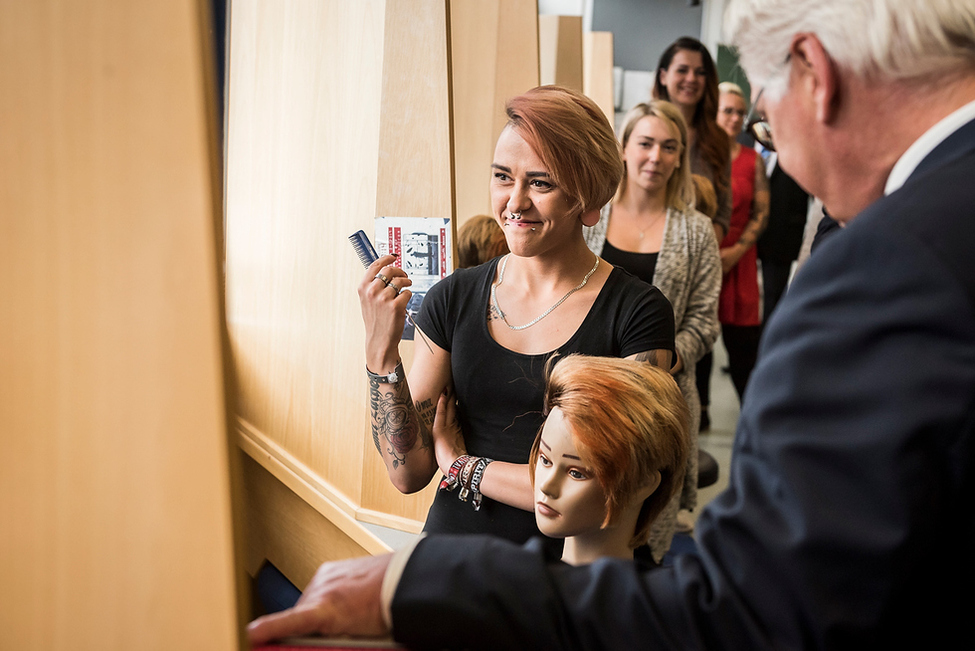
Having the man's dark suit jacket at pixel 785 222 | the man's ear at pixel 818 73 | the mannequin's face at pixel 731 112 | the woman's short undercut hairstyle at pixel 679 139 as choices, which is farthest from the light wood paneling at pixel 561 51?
the man's ear at pixel 818 73

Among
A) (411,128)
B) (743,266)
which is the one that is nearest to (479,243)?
(411,128)

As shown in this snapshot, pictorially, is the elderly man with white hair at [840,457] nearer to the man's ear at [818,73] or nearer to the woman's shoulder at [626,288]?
the man's ear at [818,73]

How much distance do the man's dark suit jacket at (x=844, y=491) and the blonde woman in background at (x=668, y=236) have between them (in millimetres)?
1715

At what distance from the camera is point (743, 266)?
3832 millimetres

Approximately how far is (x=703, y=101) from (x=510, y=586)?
3061 millimetres

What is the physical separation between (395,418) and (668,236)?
140cm

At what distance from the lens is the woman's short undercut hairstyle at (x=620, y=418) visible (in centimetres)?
115

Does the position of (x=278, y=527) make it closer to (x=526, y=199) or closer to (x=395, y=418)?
(x=395, y=418)

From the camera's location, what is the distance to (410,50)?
1.78 meters

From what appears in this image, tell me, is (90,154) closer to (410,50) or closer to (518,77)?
(410,50)

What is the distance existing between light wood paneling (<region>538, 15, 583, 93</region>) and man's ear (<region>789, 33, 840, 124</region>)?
3365mm

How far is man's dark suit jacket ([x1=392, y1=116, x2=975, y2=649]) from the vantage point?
0.55 metres

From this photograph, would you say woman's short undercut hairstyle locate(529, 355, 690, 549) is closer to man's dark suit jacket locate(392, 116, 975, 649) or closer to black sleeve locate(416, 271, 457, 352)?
black sleeve locate(416, 271, 457, 352)

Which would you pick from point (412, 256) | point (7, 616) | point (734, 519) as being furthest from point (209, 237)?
point (412, 256)
